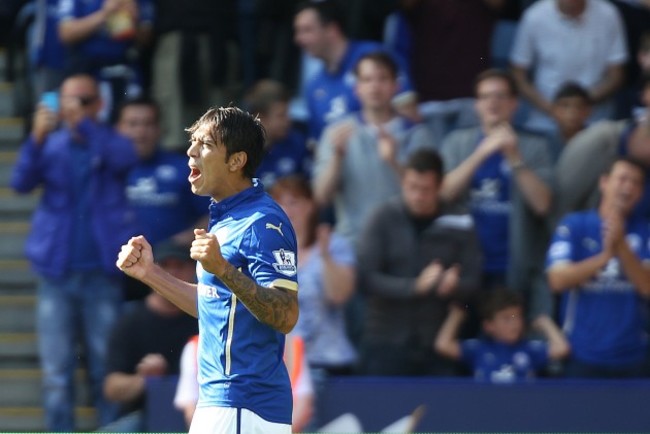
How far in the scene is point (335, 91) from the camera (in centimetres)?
899

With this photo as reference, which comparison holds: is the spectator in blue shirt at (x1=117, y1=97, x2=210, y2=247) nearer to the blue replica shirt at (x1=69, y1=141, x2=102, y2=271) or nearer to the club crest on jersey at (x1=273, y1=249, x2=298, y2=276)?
the blue replica shirt at (x1=69, y1=141, x2=102, y2=271)

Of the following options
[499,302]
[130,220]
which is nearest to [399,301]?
[499,302]

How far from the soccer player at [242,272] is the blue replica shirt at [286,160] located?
161 inches

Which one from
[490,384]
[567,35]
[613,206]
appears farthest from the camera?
[567,35]

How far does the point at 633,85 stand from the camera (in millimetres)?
9438

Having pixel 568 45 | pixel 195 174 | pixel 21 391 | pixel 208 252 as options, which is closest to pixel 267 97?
pixel 568 45

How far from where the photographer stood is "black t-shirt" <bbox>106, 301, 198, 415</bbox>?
311 inches

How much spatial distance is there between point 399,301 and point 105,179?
2.00m

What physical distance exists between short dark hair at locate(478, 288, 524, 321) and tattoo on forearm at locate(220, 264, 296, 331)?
3.85 m

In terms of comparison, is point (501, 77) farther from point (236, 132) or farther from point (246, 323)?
point (246, 323)

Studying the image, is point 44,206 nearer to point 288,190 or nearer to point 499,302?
point 288,190

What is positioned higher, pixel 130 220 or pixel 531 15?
pixel 531 15

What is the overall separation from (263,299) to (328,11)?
5097 mm

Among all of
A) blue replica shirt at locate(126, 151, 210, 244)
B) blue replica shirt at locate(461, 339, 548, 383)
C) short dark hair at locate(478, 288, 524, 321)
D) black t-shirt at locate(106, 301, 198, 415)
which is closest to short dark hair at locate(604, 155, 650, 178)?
short dark hair at locate(478, 288, 524, 321)
